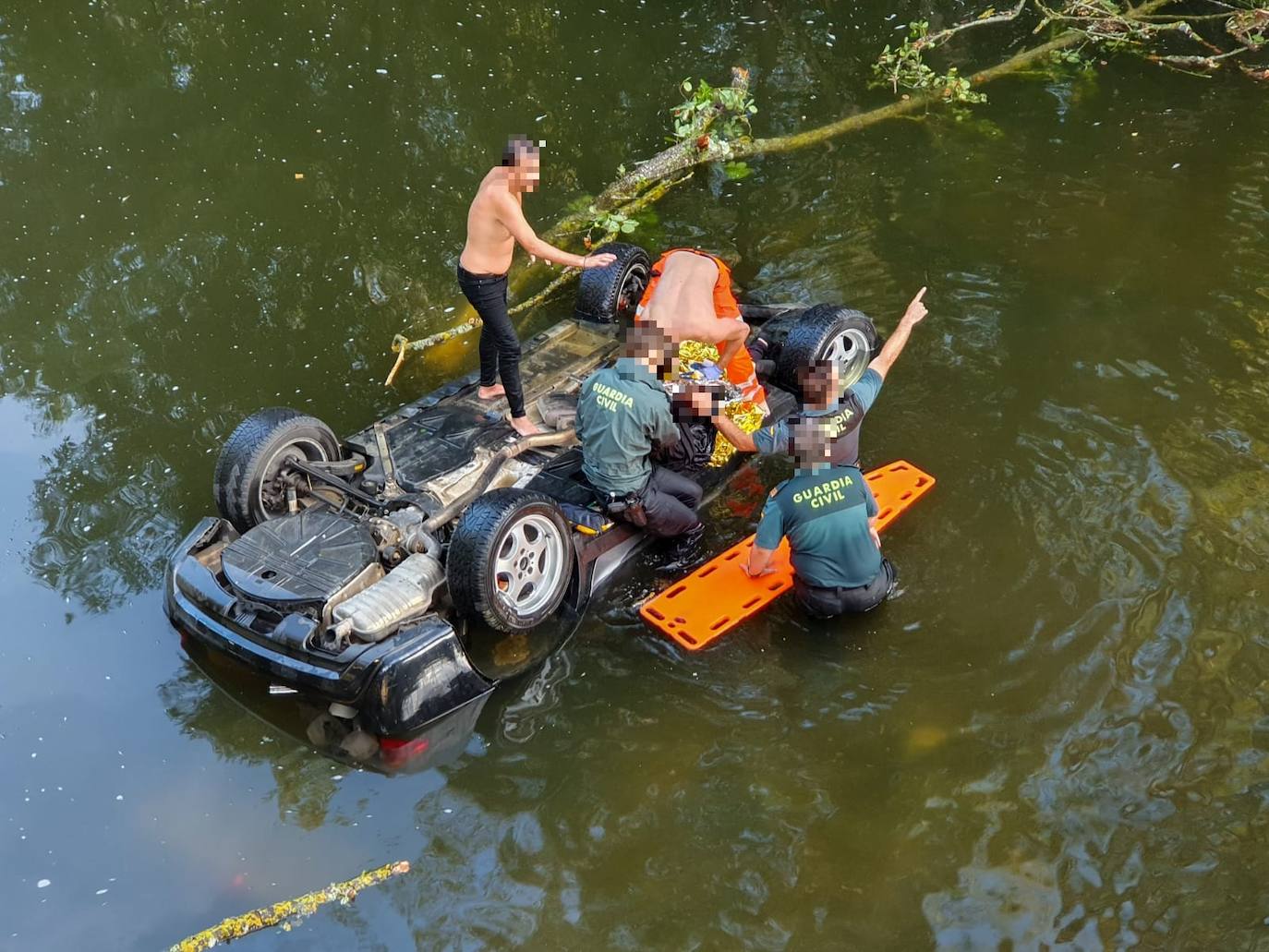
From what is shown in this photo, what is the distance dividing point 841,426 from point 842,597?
96 cm

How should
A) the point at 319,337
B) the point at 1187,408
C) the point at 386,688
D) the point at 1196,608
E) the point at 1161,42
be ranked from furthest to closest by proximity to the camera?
the point at 1161,42 → the point at 319,337 → the point at 1187,408 → the point at 1196,608 → the point at 386,688

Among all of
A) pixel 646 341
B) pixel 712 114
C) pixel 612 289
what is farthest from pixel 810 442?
pixel 712 114

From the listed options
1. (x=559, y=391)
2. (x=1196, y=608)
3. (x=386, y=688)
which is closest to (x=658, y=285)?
(x=559, y=391)

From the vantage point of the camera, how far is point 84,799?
221 inches

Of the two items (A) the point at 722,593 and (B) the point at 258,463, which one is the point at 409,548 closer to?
(B) the point at 258,463

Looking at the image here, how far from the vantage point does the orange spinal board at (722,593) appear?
6.26 m

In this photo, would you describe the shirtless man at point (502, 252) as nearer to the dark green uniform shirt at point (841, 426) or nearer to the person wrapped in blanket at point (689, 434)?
the person wrapped in blanket at point (689, 434)

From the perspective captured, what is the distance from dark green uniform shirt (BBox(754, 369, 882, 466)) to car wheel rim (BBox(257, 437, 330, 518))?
261cm

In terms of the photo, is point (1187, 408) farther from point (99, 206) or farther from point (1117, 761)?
point (99, 206)

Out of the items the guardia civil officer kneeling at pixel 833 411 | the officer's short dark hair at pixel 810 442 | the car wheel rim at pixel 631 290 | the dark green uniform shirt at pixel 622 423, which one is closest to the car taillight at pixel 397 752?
the dark green uniform shirt at pixel 622 423

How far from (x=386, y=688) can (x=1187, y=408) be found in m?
5.70

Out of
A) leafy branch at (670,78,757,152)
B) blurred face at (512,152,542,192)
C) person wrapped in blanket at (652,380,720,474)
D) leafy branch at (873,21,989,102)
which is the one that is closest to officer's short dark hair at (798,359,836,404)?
person wrapped in blanket at (652,380,720,474)

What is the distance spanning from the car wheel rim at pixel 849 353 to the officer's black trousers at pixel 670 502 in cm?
140

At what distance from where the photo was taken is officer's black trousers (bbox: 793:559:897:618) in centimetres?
618
